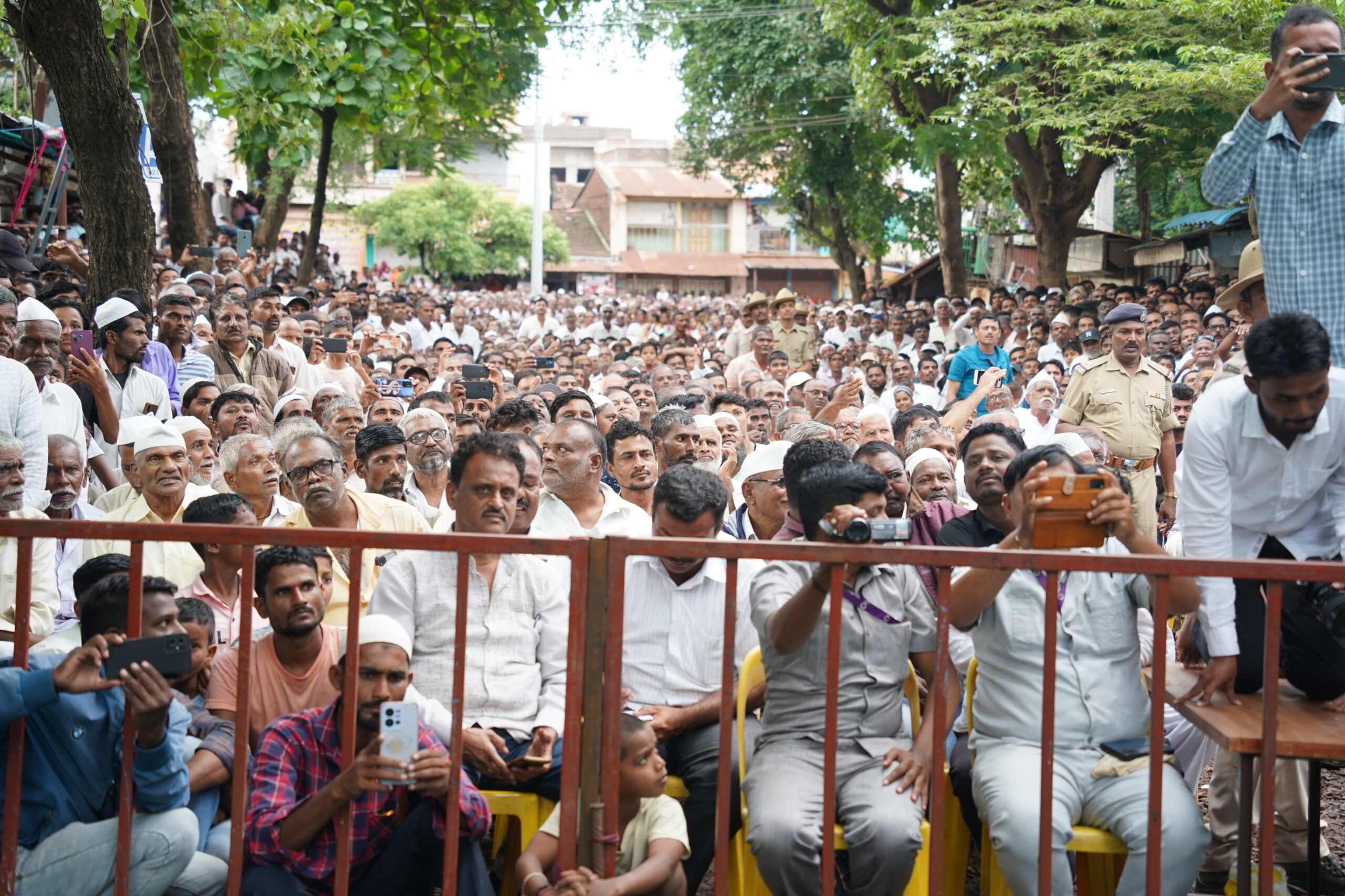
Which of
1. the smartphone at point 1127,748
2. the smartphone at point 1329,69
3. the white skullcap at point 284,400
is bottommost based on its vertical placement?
the smartphone at point 1127,748

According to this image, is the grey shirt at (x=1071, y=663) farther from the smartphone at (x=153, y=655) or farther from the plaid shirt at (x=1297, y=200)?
the smartphone at (x=153, y=655)

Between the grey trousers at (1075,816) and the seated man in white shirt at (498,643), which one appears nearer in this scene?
the grey trousers at (1075,816)

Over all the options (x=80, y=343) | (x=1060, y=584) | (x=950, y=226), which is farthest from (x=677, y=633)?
(x=950, y=226)

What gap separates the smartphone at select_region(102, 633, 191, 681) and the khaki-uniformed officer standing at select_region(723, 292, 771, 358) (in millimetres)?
10944

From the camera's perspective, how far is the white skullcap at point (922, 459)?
6062 mm

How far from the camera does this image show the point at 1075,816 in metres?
3.66

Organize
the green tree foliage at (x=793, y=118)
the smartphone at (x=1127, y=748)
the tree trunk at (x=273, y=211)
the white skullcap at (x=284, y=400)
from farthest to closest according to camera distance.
A: the green tree foliage at (x=793, y=118) < the tree trunk at (x=273, y=211) < the white skullcap at (x=284, y=400) < the smartphone at (x=1127, y=748)

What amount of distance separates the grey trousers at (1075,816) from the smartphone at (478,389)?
17.4 ft

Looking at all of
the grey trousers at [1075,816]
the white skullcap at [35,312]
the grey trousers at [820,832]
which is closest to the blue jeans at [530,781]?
the grey trousers at [820,832]

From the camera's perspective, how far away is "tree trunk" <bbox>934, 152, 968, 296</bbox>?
20.6 m

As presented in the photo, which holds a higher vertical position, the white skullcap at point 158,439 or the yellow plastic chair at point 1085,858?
the white skullcap at point 158,439

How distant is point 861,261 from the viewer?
116ft

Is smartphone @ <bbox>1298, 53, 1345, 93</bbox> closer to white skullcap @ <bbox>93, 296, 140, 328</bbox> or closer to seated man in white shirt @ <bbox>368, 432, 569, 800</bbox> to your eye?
seated man in white shirt @ <bbox>368, 432, 569, 800</bbox>

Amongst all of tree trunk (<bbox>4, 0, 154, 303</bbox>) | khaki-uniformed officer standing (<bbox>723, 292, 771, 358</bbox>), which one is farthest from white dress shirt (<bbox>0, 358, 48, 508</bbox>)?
khaki-uniformed officer standing (<bbox>723, 292, 771, 358</bbox>)
